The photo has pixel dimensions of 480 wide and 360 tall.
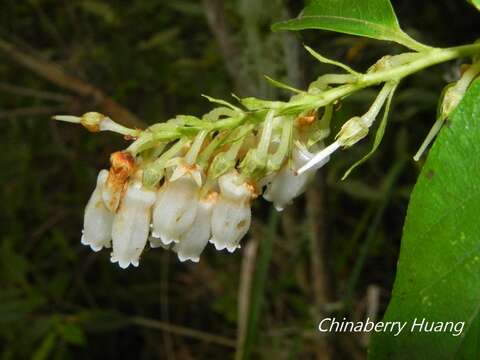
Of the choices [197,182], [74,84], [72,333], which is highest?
[74,84]

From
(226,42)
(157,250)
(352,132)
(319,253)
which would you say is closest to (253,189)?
(352,132)

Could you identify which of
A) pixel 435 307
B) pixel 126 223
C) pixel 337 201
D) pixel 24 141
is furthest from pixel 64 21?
pixel 435 307

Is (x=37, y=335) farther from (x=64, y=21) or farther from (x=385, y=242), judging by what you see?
(x=64, y=21)

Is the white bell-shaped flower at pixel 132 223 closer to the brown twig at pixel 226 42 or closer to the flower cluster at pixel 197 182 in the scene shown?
the flower cluster at pixel 197 182

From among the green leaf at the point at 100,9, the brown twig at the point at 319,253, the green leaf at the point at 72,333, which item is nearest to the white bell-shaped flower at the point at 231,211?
the brown twig at the point at 319,253

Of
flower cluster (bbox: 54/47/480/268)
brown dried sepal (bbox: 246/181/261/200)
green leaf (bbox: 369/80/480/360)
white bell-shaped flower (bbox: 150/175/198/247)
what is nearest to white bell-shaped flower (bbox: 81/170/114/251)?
flower cluster (bbox: 54/47/480/268)

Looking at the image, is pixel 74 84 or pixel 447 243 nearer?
pixel 447 243

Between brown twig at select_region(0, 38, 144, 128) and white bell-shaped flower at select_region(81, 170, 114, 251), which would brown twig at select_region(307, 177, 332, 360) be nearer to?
brown twig at select_region(0, 38, 144, 128)

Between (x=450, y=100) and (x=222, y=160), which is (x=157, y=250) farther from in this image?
(x=450, y=100)
